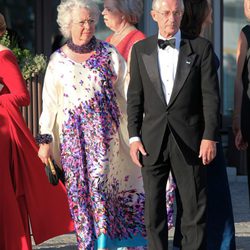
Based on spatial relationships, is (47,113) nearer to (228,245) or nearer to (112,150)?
(112,150)

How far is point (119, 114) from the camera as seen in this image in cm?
670

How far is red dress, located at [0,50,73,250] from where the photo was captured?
6.65 m

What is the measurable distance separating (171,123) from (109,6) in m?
1.57

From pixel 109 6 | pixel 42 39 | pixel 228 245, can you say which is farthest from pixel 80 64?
pixel 42 39

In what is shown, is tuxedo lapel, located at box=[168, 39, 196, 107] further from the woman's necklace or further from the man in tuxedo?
the woman's necklace

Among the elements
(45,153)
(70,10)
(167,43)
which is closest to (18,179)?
(45,153)

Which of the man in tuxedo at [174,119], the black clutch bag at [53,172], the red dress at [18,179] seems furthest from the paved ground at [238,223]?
the man in tuxedo at [174,119]

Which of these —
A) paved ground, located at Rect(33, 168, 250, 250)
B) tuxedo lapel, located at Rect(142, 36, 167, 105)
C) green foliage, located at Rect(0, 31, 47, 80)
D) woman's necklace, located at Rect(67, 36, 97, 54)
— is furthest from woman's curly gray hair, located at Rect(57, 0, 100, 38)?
green foliage, located at Rect(0, 31, 47, 80)

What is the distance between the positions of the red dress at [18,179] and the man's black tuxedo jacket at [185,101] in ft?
3.34

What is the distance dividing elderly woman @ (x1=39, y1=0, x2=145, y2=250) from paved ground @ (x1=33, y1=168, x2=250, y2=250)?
1.01 m

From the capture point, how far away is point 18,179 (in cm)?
682

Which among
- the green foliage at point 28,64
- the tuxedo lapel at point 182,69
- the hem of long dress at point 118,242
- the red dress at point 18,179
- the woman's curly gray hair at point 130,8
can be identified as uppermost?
the woman's curly gray hair at point 130,8

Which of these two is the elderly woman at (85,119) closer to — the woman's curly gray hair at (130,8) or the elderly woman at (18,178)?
the elderly woman at (18,178)

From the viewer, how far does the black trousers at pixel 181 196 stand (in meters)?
5.93
